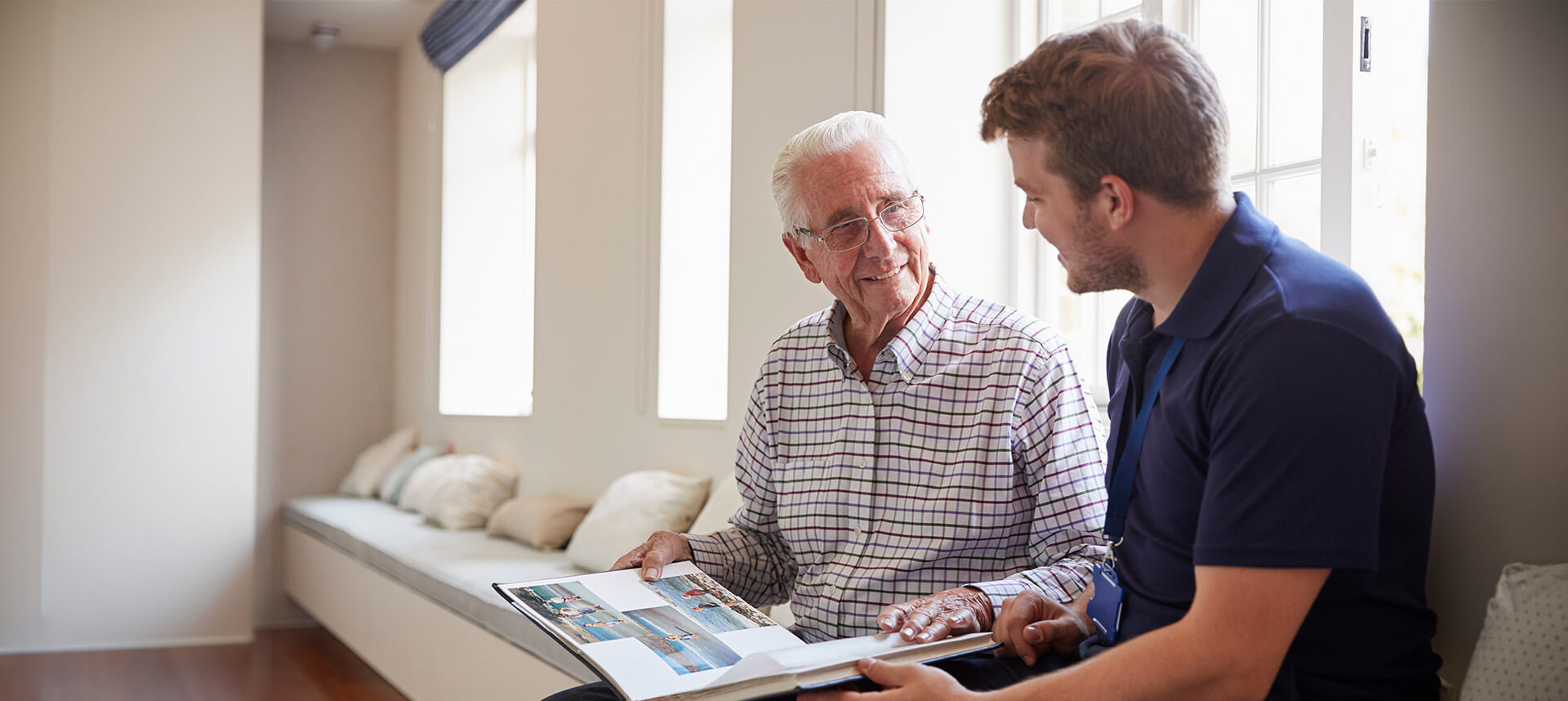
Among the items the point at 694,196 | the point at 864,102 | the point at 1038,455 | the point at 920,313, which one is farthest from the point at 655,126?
the point at 1038,455

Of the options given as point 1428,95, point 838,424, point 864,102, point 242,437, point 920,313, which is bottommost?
point 242,437

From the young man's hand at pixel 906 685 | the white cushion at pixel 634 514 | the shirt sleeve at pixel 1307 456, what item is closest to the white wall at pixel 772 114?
the white cushion at pixel 634 514

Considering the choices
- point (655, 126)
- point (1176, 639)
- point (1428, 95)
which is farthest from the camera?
point (655, 126)

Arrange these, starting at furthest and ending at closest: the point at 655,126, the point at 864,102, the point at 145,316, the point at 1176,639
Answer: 1. the point at 145,316
2. the point at 655,126
3. the point at 864,102
4. the point at 1176,639

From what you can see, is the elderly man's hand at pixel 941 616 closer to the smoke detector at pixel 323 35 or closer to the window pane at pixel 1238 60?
the window pane at pixel 1238 60

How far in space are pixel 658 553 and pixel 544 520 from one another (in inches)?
97.5

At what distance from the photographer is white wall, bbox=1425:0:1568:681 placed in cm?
136

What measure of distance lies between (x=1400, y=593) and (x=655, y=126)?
3199 mm

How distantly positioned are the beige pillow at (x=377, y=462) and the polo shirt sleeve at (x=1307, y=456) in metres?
5.58

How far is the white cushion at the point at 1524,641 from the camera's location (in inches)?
48.9

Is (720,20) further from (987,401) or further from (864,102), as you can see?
(987,401)

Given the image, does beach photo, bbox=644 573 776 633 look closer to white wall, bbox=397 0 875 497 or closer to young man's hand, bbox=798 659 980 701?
young man's hand, bbox=798 659 980 701

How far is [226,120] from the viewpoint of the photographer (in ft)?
18.2

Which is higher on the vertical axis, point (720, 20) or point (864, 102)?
point (720, 20)
